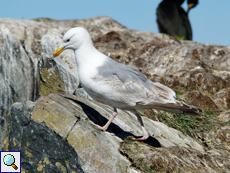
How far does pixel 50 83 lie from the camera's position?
9.94 metres

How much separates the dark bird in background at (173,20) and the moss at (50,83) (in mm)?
18097

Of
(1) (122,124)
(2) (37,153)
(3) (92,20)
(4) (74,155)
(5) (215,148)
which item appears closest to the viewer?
(4) (74,155)

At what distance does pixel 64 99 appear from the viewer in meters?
6.24

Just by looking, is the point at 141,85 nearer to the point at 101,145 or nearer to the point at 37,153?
the point at 101,145

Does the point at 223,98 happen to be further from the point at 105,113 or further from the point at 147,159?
the point at 147,159

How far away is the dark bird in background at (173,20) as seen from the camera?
1024 inches

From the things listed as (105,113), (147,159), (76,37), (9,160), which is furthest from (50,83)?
(147,159)

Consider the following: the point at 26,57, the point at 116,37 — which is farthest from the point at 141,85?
the point at 116,37

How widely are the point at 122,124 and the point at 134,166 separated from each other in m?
1.78

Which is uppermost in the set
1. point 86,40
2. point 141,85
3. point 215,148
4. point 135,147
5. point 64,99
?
point 86,40

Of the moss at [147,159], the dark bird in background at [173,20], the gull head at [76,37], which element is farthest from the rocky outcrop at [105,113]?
the dark bird in background at [173,20]

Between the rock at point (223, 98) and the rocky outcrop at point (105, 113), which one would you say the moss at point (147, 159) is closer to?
the rocky outcrop at point (105, 113)

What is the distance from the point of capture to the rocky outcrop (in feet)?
17.6

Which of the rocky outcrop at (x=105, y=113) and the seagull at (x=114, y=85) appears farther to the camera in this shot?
the seagull at (x=114, y=85)
